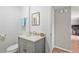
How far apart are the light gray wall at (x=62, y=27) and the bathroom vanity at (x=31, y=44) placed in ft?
0.69

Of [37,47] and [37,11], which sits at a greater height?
[37,11]

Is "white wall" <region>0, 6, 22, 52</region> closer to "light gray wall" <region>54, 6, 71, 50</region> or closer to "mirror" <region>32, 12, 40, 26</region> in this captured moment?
"mirror" <region>32, 12, 40, 26</region>

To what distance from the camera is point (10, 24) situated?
51.3 inches

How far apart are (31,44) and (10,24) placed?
1.32ft

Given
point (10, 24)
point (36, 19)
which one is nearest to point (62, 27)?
point (36, 19)

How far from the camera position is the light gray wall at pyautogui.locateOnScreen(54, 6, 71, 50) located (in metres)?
1.26

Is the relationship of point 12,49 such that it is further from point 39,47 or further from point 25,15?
point 25,15

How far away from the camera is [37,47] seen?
4.15 feet

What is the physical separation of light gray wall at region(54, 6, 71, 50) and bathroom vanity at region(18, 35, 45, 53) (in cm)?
21

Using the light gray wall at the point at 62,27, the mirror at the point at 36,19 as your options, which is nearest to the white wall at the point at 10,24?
the mirror at the point at 36,19

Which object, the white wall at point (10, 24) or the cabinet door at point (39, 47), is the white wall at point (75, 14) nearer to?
the cabinet door at point (39, 47)
